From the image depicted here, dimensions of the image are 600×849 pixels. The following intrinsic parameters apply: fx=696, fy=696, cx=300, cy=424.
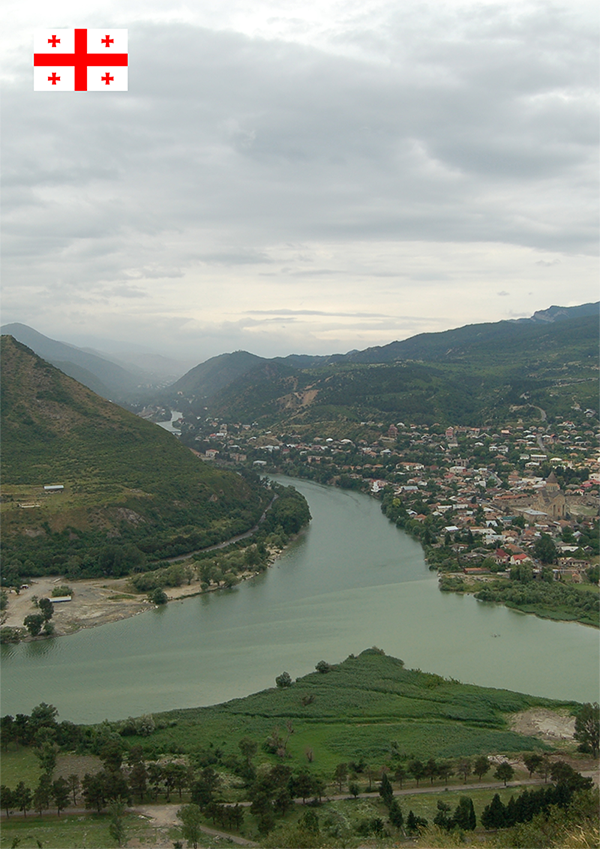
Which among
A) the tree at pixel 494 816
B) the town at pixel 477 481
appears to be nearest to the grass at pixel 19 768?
the tree at pixel 494 816

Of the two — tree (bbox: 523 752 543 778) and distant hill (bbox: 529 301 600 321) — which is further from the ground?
distant hill (bbox: 529 301 600 321)

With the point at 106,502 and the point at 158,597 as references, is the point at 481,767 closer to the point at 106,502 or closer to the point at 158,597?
the point at 158,597

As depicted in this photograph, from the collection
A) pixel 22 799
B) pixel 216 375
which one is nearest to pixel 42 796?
pixel 22 799

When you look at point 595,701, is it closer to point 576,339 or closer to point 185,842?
point 185,842

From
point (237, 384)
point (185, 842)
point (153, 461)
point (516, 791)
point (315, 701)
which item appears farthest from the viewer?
point (237, 384)

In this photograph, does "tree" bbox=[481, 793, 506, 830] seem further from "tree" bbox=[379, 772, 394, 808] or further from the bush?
the bush

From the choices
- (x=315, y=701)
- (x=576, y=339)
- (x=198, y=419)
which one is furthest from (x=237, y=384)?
(x=315, y=701)

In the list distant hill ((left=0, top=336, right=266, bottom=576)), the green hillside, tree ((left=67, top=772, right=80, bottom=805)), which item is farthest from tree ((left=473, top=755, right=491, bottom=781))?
distant hill ((left=0, top=336, right=266, bottom=576))
